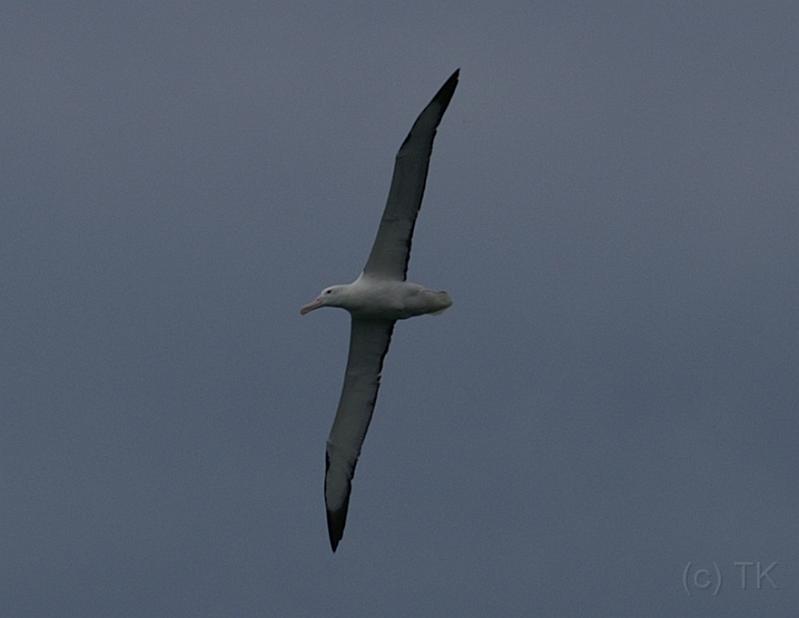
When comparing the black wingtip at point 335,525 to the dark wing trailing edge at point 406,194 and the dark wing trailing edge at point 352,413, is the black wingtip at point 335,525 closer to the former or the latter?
the dark wing trailing edge at point 352,413

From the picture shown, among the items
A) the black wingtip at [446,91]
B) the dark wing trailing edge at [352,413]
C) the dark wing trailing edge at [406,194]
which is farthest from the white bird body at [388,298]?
the black wingtip at [446,91]

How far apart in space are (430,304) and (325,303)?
1.58 meters

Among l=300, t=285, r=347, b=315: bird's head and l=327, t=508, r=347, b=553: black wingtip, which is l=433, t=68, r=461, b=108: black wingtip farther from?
l=327, t=508, r=347, b=553: black wingtip

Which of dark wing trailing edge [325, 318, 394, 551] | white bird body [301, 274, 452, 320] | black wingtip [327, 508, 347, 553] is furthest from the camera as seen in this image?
black wingtip [327, 508, 347, 553]

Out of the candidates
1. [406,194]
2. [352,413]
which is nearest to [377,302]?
[406,194]

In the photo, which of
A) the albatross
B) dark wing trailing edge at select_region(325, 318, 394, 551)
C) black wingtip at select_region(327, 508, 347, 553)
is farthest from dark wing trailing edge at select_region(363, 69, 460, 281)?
black wingtip at select_region(327, 508, 347, 553)

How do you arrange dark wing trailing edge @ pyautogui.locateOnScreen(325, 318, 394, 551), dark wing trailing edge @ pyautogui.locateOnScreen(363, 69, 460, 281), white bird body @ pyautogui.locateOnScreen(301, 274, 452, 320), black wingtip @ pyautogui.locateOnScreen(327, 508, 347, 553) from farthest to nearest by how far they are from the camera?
black wingtip @ pyautogui.locateOnScreen(327, 508, 347, 553), dark wing trailing edge @ pyautogui.locateOnScreen(325, 318, 394, 551), white bird body @ pyautogui.locateOnScreen(301, 274, 452, 320), dark wing trailing edge @ pyautogui.locateOnScreen(363, 69, 460, 281)

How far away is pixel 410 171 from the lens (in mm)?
32969

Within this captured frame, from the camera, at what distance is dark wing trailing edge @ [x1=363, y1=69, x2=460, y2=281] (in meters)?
32.8

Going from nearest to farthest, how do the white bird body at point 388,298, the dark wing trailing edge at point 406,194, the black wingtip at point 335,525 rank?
the dark wing trailing edge at point 406,194 → the white bird body at point 388,298 → the black wingtip at point 335,525

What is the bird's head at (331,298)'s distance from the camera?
3450cm

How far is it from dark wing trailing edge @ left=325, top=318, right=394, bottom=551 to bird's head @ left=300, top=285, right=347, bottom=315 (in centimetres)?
50

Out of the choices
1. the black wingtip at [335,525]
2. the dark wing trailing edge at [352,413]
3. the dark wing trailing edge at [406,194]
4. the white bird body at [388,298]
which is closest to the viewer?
the dark wing trailing edge at [406,194]

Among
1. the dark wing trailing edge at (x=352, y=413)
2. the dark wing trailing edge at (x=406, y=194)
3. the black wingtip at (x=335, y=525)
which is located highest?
the dark wing trailing edge at (x=406, y=194)
